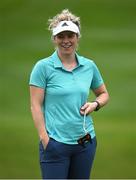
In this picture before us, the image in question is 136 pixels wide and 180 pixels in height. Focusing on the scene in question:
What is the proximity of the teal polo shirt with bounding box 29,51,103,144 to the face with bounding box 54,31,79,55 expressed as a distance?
0.18ft

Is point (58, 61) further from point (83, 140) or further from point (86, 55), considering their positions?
point (86, 55)

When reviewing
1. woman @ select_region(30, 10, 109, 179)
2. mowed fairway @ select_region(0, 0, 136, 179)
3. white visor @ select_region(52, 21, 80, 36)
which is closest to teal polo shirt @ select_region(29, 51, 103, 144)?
woman @ select_region(30, 10, 109, 179)

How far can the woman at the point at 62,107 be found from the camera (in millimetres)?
2250

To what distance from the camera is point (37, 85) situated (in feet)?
7.36

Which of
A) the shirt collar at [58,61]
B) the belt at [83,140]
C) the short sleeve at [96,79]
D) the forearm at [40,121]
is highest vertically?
the shirt collar at [58,61]

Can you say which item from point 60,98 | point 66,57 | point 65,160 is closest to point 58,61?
point 66,57

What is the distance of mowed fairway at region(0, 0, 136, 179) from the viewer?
3834 millimetres

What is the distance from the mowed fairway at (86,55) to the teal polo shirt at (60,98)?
1499 millimetres

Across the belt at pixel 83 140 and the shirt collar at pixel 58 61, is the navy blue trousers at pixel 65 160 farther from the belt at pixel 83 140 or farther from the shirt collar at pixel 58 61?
the shirt collar at pixel 58 61

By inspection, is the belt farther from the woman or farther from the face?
the face

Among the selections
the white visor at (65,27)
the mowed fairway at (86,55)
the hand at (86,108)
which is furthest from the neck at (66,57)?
the mowed fairway at (86,55)

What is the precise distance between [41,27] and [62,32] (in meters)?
1.76

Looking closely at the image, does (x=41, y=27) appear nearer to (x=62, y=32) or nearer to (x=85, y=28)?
(x=85, y=28)

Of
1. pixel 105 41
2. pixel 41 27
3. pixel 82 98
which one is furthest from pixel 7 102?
pixel 82 98
